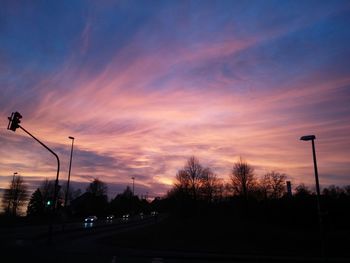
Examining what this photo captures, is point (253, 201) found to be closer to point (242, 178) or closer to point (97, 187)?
point (242, 178)

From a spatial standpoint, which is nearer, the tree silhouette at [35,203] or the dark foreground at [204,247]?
the dark foreground at [204,247]

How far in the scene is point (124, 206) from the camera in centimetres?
16312

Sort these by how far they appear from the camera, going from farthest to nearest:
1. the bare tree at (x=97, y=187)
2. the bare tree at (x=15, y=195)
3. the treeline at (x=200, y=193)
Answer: the bare tree at (x=97, y=187)
the bare tree at (x=15, y=195)
the treeline at (x=200, y=193)

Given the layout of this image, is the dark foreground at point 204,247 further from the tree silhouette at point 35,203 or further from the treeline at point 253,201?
the tree silhouette at point 35,203

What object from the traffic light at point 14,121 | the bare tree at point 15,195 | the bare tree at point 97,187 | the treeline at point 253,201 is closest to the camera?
the traffic light at point 14,121

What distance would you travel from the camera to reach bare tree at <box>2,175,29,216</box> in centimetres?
11710

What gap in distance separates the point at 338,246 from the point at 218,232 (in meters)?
13.5

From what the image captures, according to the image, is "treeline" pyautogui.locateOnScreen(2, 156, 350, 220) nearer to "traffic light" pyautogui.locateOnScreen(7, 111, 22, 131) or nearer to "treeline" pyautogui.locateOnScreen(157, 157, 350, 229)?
"treeline" pyautogui.locateOnScreen(157, 157, 350, 229)

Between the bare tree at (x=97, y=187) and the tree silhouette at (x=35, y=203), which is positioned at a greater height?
the bare tree at (x=97, y=187)

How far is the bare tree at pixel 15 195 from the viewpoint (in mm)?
117100

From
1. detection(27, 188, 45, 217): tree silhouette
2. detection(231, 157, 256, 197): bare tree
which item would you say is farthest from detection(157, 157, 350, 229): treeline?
detection(27, 188, 45, 217): tree silhouette

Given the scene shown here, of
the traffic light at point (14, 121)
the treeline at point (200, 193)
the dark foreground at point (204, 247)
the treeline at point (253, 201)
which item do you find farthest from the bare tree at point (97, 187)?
the traffic light at point (14, 121)

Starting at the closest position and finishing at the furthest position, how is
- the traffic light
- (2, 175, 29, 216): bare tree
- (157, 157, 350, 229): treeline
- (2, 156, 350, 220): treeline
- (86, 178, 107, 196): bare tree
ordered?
1. the traffic light
2. (157, 157, 350, 229): treeline
3. (2, 156, 350, 220): treeline
4. (2, 175, 29, 216): bare tree
5. (86, 178, 107, 196): bare tree

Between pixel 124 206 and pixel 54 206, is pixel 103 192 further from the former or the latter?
pixel 54 206
